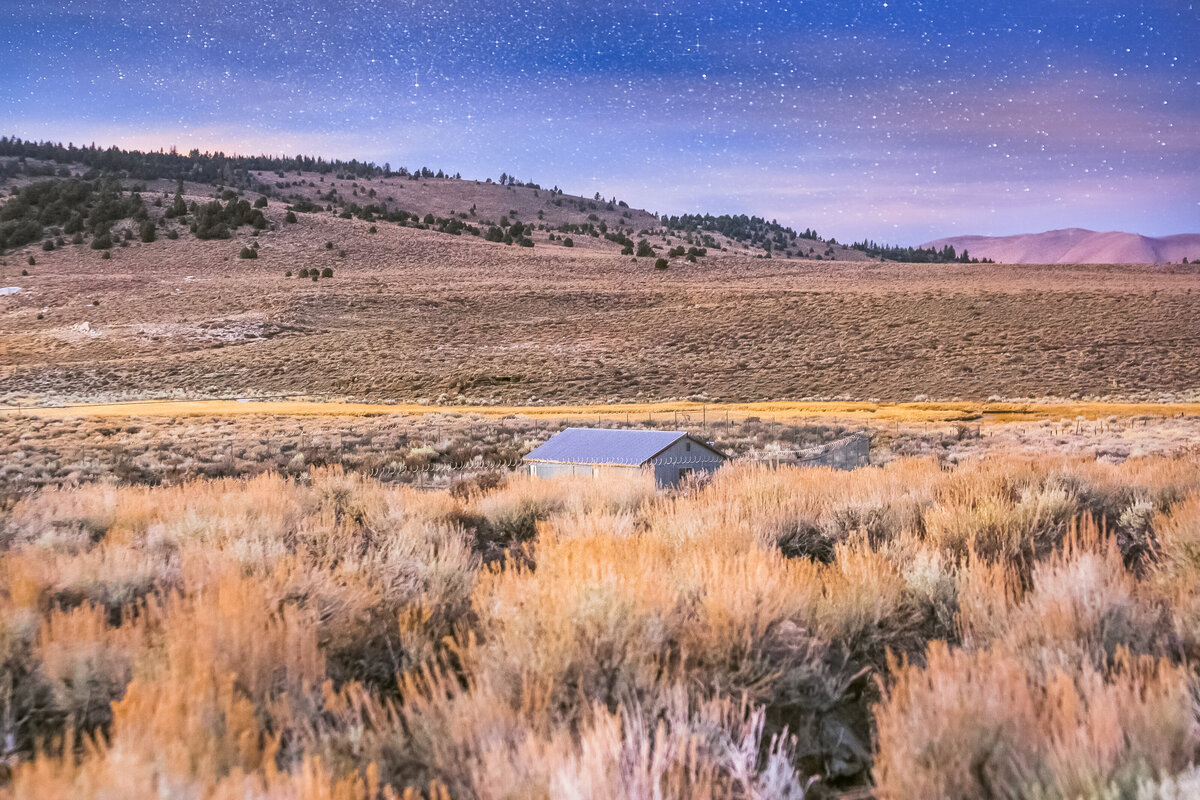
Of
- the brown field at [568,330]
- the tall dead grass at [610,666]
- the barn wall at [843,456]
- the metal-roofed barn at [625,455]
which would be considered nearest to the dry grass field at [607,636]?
the tall dead grass at [610,666]

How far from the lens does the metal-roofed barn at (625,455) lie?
39.9ft

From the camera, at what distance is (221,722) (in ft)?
9.44

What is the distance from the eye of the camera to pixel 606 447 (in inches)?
537

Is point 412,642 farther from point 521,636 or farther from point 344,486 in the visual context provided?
point 344,486

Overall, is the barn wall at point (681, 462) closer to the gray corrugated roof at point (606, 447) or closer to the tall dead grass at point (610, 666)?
the gray corrugated roof at point (606, 447)

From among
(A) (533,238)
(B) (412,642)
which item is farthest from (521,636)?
(A) (533,238)

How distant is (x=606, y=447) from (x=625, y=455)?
0.79 m

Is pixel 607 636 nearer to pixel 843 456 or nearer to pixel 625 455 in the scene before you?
pixel 625 455

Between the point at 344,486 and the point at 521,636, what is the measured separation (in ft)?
21.1

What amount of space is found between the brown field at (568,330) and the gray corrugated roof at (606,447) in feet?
96.3

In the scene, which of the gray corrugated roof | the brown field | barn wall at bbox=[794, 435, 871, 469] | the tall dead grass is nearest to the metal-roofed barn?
the gray corrugated roof

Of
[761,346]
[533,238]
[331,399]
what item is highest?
[533,238]

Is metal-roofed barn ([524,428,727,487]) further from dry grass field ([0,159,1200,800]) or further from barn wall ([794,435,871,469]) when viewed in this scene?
barn wall ([794,435,871,469])

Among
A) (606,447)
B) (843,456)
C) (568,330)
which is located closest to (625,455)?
(606,447)
